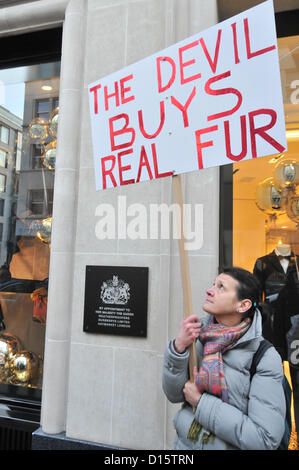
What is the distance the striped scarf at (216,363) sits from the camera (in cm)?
182

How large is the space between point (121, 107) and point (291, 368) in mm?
2789

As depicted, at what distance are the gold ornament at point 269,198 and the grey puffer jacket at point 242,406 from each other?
1.98 metres

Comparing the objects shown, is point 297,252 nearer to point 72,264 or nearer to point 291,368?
point 291,368

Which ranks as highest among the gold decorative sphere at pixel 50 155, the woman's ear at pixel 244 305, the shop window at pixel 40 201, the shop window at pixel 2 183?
the gold decorative sphere at pixel 50 155

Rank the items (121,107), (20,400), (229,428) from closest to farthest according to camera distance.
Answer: (229,428)
(121,107)
(20,400)

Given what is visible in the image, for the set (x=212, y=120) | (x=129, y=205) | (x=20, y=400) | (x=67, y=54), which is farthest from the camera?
(x=20, y=400)

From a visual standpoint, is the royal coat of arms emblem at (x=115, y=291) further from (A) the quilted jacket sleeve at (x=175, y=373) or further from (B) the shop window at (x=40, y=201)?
(A) the quilted jacket sleeve at (x=175, y=373)

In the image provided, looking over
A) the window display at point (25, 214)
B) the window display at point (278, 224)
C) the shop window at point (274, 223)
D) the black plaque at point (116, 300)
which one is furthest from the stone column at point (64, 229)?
the window display at point (278, 224)

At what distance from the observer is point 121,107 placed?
2.36m

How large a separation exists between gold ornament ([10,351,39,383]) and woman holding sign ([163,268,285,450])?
2.77 meters

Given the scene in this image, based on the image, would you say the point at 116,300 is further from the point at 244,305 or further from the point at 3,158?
the point at 3,158

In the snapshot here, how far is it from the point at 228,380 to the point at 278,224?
2.20 m

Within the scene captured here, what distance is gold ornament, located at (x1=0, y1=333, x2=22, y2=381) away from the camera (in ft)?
14.6
